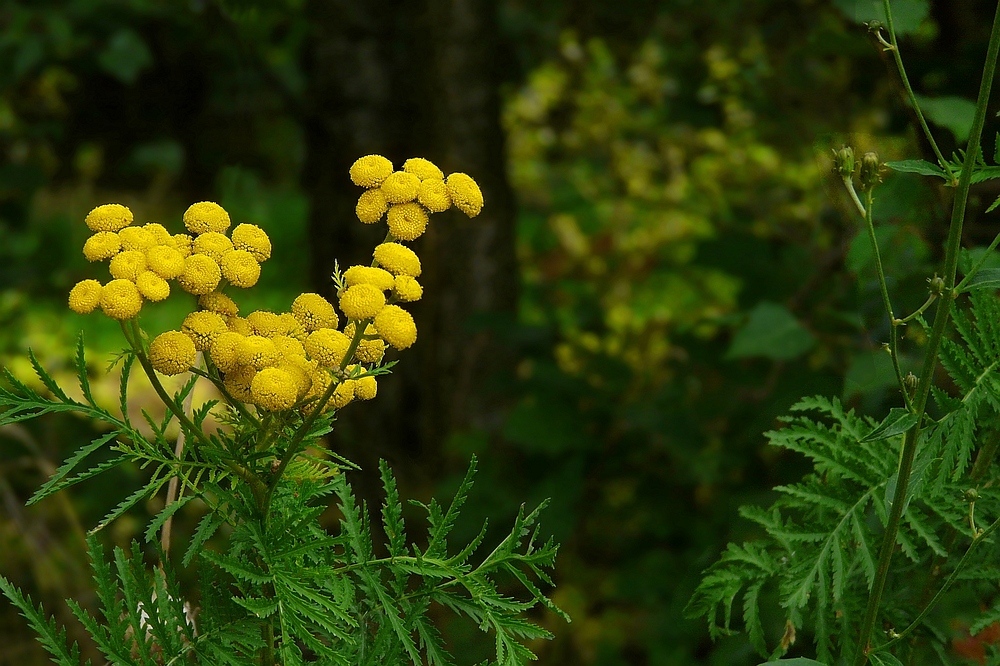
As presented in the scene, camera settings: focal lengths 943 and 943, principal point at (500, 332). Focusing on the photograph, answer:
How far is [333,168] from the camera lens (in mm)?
2506

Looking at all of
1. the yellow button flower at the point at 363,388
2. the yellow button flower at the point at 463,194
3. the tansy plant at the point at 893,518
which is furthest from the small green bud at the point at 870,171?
the yellow button flower at the point at 363,388

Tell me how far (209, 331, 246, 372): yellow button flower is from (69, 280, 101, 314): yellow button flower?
0.08 m

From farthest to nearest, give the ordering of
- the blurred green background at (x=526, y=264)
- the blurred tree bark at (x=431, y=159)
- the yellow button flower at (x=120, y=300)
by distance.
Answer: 1. the blurred tree bark at (x=431, y=159)
2. the blurred green background at (x=526, y=264)
3. the yellow button flower at (x=120, y=300)

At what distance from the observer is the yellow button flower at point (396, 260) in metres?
0.61

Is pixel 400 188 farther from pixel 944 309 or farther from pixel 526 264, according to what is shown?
pixel 526 264

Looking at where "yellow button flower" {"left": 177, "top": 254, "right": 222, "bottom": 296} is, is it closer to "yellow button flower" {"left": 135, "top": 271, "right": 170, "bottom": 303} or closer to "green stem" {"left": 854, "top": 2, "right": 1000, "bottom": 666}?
"yellow button flower" {"left": 135, "top": 271, "right": 170, "bottom": 303}

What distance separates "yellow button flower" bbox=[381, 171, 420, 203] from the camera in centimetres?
64

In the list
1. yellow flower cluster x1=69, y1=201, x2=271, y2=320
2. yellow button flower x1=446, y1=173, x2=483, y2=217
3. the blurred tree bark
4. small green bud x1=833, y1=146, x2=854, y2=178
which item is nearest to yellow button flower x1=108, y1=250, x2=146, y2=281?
yellow flower cluster x1=69, y1=201, x2=271, y2=320

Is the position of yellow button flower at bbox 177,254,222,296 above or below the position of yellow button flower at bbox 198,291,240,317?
above

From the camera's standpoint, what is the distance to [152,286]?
58 cm

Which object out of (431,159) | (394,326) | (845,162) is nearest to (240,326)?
(394,326)

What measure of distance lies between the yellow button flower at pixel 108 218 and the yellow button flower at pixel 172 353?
3.8 inches

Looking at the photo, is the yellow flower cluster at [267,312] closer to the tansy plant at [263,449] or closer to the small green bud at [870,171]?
the tansy plant at [263,449]

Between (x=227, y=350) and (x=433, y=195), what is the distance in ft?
A: 0.56
